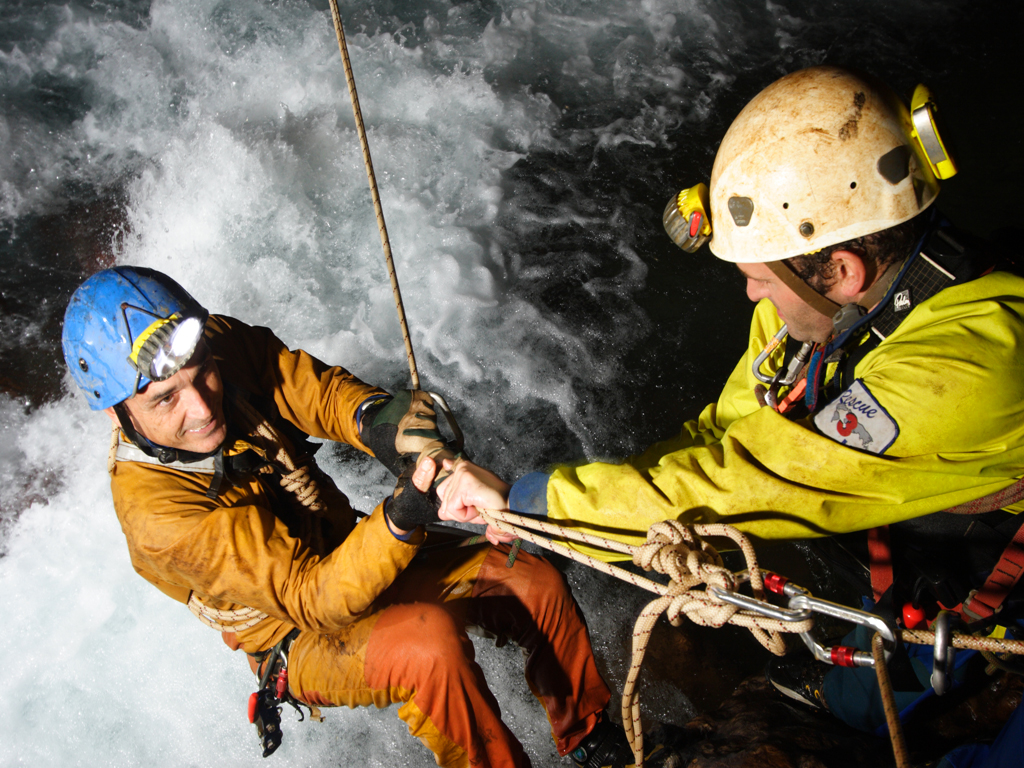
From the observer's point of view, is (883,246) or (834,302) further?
(834,302)

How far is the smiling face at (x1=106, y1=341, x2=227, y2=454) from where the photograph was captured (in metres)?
2.32

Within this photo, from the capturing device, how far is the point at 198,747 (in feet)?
12.3

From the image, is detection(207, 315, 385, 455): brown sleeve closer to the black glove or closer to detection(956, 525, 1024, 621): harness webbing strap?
the black glove

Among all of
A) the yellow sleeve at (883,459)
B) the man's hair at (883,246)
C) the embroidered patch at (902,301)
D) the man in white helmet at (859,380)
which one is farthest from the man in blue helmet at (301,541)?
the embroidered patch at (902,301)

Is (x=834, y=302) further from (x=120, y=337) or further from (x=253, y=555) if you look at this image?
(x=120, y=337)

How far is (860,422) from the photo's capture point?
65.2 inches

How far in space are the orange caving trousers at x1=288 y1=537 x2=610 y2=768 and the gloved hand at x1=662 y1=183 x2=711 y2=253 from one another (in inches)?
66.5

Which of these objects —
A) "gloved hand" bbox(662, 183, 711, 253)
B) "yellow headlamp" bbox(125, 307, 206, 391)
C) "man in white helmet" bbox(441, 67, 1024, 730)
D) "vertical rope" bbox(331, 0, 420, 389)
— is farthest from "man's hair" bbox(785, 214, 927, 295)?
"yellow headlamp" bbox(125, 307, 206, 391)

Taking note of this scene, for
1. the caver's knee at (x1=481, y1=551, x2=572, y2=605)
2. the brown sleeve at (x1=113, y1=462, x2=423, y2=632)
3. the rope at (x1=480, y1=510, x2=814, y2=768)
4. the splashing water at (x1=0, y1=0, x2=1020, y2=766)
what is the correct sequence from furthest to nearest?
Result: 1. the splashing water at (x1=0, y1=0, x2=1020, y2=766)
2. the caver's knee at (x1=481, y1=551, x2=572, y2=605)
3. the brown sleeve at (x1=113, y1=462, x2=423, y2=632)
4. the rope at (x1=480, y1=510, x2=814, y2=768)

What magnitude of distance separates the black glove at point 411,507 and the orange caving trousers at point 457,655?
0.65m

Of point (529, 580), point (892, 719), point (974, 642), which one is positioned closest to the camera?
point (892, 719)

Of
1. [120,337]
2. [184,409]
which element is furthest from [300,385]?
[120,337]

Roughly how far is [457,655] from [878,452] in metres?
1.80

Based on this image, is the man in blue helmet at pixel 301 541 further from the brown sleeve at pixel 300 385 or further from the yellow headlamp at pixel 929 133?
the yellow headlamp at pixel 929 133
